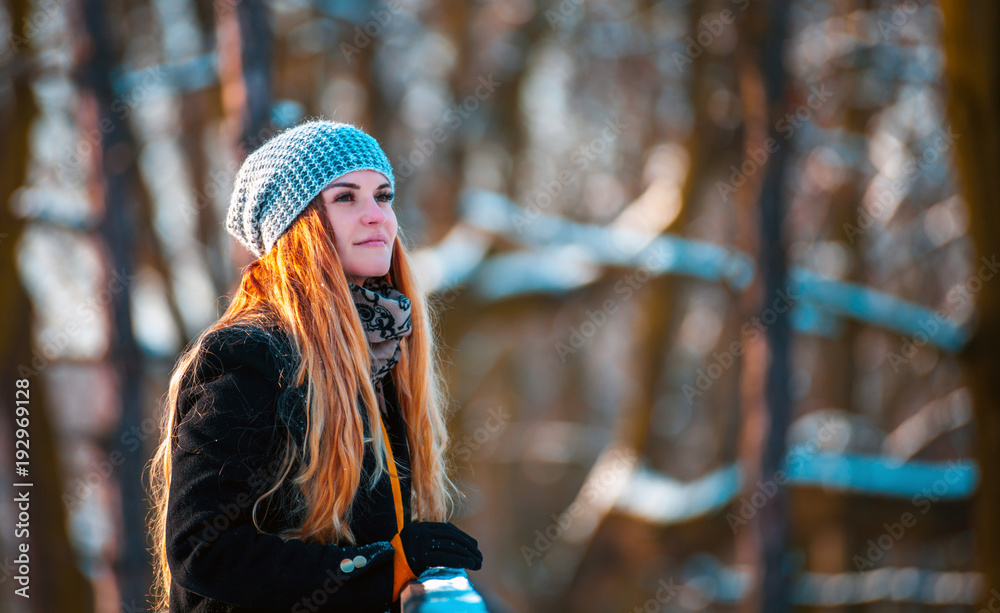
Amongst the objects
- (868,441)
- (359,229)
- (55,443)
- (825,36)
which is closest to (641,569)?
(868,441)

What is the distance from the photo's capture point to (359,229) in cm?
209

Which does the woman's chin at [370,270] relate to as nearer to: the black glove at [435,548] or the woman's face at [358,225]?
the woman's face at [358,225]

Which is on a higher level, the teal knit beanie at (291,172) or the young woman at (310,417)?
the teal knit beanie at (291,172)

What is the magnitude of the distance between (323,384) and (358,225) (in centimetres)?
43

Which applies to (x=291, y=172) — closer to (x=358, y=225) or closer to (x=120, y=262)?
(x=358, y=225)

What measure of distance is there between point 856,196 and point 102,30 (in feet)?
27.7

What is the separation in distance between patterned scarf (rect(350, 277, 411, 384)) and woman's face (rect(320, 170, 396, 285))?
0.21ft

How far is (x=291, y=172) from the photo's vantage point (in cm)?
208

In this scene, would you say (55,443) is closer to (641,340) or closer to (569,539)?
(569,539)

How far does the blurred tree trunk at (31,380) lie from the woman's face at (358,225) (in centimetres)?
523

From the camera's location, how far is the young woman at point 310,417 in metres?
1.67

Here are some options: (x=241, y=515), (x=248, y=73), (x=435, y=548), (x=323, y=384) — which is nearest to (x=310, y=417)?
(x=323, y=384)

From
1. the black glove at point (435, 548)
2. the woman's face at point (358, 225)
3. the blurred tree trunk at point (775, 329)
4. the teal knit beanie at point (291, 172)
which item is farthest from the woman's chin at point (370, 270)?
the blurred tree trunk at point (775, 329)

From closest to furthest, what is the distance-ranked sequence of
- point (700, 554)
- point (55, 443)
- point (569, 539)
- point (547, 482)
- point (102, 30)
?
1. point (102, 30)
2. point (55, 443)
3. point (700, 554)
4. point (569, 539)
5. point (547, 482)
